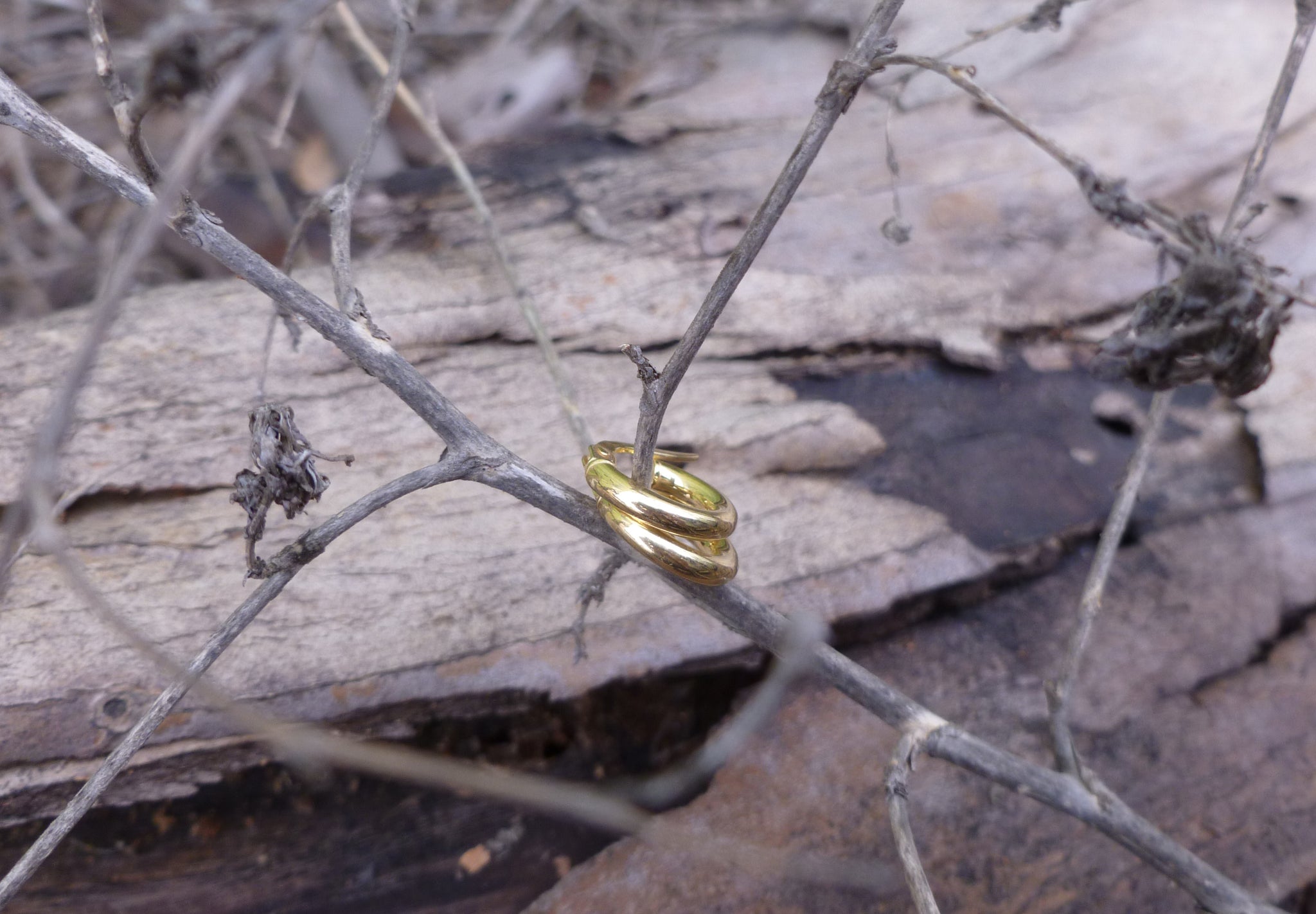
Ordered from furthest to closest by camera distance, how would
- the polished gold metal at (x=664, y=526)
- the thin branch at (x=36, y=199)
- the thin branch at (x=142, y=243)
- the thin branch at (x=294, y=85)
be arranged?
the thin branch at (x=36, y=199), the thin branch at (x=294, y=85), the polished gold metal at (x=664, y=526), the thin branch at (x=142, y=243)

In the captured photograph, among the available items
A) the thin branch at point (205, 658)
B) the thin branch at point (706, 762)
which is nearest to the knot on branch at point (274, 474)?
the thin branch at point (205, 658)

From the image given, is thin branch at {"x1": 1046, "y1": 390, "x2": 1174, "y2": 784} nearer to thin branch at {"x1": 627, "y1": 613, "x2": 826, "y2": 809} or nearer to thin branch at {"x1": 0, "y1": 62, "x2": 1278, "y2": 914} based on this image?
thin branch at {"x1": 0, "y1": 62, "x2": 1278, "y2": 914}

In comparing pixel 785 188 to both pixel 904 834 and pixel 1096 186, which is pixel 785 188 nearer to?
pixel 1096 186

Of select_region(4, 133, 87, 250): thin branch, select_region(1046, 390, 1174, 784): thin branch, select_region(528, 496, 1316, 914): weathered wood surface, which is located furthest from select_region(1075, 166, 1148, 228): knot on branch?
select_region(4, 133, 87, 250): thin branch

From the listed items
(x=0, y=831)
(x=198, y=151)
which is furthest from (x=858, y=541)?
(x=0, y=831)

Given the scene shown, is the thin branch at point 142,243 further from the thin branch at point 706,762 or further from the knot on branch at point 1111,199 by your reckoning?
the thin branch at point 706,762

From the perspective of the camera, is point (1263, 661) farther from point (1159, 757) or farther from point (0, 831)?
point (0, 831)

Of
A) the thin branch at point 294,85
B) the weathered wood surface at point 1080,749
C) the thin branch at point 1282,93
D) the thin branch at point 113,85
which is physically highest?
the thin branch at point 294,85

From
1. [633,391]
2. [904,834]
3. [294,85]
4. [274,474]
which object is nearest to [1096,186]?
[904,834]
